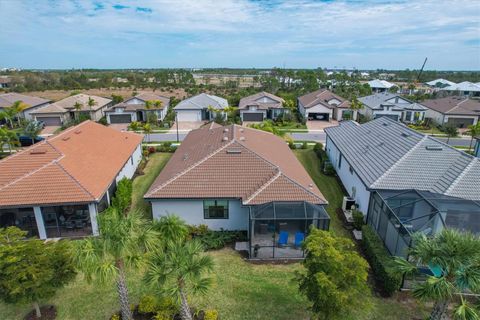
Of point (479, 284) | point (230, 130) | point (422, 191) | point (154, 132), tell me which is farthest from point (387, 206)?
point (154, 132)

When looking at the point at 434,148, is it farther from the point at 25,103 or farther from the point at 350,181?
the point at 25,103

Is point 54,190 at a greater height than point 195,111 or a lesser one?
greater

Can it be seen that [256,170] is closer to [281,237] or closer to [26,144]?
[281,237]

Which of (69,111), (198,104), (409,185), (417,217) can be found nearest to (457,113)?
(409,185)

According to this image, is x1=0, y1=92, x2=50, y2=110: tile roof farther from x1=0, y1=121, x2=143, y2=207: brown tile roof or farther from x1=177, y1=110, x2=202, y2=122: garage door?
x1=0, y1=121, x2=143, y2=207: brown tile roof

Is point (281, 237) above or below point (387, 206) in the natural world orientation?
below

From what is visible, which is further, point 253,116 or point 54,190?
point 253,116

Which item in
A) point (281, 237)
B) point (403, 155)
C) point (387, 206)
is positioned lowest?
point (281, 237)

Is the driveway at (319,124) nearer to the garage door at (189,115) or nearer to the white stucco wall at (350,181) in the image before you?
the white stucco wall at (350,181)
